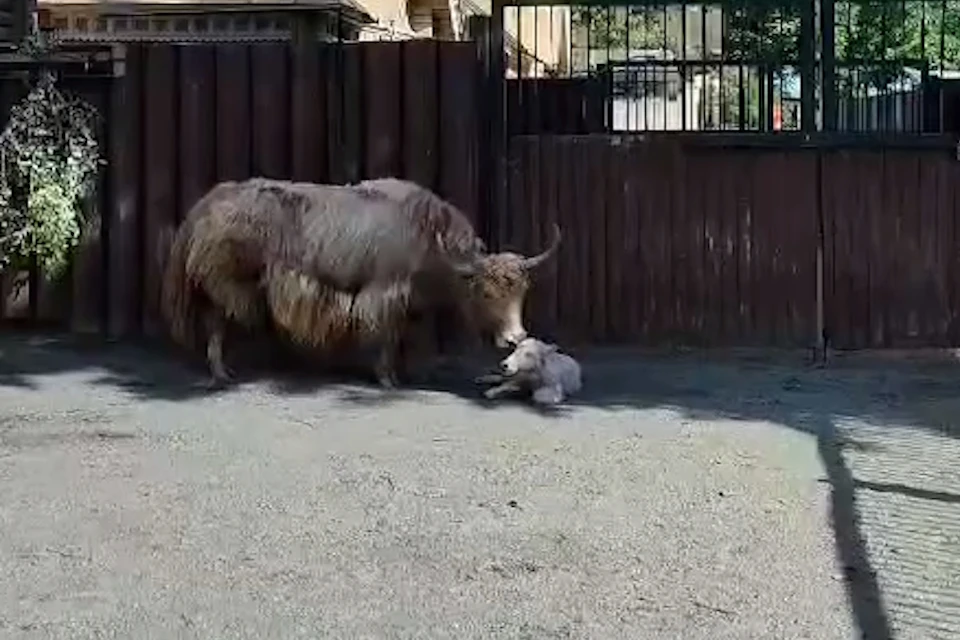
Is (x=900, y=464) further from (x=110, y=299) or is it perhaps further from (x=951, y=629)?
(x=110, y=299)

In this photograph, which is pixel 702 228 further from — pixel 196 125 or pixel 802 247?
pixel 196 125

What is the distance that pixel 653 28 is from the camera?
14797 mm

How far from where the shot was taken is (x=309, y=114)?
37.8ft

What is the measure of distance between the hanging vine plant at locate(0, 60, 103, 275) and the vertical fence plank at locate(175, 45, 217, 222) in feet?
2.19

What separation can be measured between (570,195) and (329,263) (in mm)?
2081

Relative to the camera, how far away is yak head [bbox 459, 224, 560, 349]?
10.2m

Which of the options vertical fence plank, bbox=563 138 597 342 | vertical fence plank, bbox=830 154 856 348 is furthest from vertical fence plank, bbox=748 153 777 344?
vertical fence plank, bbox=563 138 597 342

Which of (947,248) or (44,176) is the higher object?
(44,176)

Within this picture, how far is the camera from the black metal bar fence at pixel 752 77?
38.3 feet

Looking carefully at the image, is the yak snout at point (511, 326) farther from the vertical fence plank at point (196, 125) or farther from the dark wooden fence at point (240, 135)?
the vertical fence plank at point (196, 125)

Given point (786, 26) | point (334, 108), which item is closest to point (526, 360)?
point (334, 108)

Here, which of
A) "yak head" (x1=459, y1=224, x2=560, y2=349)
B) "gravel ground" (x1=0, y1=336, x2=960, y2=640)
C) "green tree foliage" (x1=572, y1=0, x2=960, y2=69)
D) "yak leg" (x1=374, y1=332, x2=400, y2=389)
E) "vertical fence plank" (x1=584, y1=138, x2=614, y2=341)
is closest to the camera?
"gravel ground" (x1=0, y1=336, x2=960, y2=640)

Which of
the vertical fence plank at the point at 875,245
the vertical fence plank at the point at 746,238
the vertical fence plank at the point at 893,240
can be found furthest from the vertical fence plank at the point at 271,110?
the vertical fence plank at the point at 893,240

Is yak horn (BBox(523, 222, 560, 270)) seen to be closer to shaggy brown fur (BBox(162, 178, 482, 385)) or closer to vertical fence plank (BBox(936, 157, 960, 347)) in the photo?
shaggy brown fur (BBox(162, 178, 482, 385))
